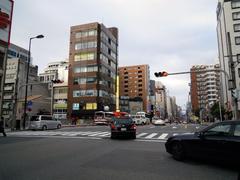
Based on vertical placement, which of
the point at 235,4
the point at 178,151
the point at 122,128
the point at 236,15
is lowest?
the point at 178,151

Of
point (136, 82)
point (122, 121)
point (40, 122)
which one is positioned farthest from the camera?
point (136, 82)

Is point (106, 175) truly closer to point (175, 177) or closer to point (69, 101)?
point (175, 177)

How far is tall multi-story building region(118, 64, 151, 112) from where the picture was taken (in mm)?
118562

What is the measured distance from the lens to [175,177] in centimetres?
581

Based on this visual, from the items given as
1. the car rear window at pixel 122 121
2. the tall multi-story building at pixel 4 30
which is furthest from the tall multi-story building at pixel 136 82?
the car rear window at pixel 122 121

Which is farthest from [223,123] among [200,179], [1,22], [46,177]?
[1,22]

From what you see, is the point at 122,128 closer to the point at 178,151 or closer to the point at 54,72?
the point at 178,151

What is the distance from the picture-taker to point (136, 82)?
395 feet

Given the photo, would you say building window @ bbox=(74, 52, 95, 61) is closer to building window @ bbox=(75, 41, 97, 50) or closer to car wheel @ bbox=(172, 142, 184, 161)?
building window @ bbox=(75, 41, 97, 50)

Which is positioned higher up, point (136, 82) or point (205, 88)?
point (136, 82)

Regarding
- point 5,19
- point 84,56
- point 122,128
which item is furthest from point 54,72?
point 122,128

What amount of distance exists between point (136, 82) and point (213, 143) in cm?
11398

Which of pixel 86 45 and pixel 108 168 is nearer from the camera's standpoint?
pixel 108 168

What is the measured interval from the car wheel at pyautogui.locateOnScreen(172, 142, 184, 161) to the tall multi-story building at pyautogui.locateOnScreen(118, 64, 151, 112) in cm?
10769
